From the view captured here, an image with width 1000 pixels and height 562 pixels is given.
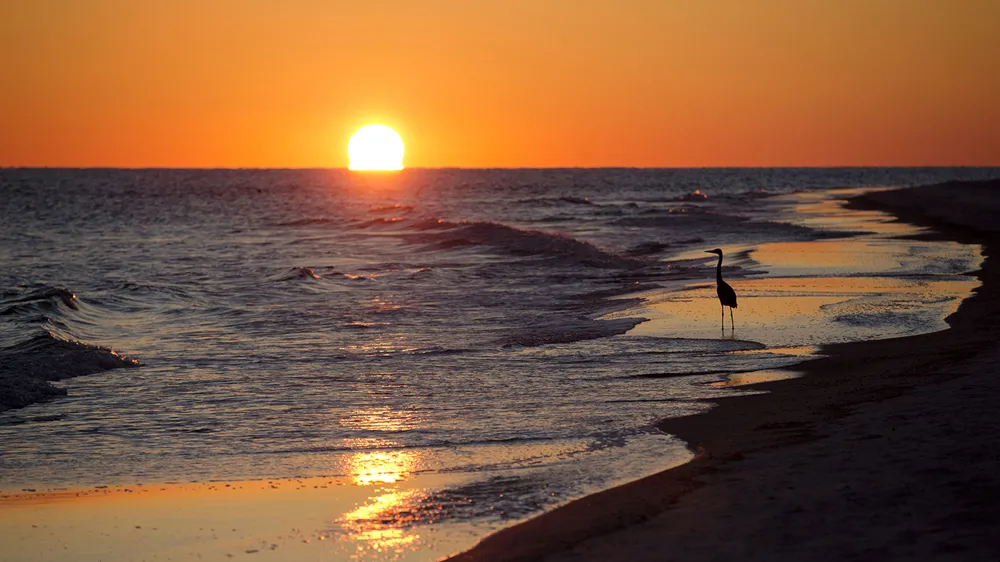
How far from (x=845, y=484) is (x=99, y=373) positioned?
1035 centimetres

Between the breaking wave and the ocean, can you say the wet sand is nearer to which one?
the ocean

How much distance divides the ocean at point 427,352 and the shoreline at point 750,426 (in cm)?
35

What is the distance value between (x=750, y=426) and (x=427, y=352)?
673 centimetres

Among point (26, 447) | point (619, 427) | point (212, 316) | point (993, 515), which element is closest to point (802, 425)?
point (619, 427)

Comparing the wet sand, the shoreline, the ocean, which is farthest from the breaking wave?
the wet sand

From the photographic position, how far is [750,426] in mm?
9961

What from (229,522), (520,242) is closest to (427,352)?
(229,522)

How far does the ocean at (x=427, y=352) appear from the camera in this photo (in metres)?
9.27

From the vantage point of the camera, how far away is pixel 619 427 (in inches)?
410

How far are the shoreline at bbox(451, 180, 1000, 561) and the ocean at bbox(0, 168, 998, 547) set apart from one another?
349mm

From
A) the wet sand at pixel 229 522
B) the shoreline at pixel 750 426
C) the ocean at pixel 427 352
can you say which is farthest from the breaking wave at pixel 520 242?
the wet sand at pixel 229 522

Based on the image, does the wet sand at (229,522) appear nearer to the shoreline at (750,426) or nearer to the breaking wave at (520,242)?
the shoreline at (750,426)

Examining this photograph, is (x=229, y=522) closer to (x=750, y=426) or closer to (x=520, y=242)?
(x=750, y=426)

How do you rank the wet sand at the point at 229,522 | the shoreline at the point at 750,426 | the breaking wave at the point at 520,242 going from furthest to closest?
the breaking wave at the point at 520,242, the shoreline at the point at 750,426, the wet sand at the point at 229,522
